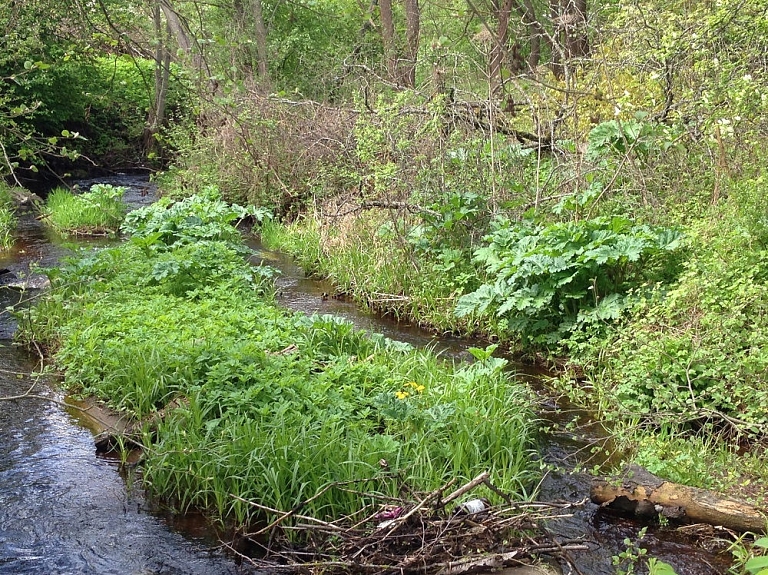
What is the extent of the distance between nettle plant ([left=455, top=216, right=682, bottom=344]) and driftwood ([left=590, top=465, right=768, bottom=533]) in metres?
2.49

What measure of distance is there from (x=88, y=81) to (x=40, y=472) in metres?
15.7

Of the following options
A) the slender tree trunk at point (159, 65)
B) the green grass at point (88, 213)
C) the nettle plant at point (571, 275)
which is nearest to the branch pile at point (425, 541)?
the slender tree trunk at point (159, 65)

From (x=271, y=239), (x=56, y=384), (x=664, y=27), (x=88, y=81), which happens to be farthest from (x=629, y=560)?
(x=88, y=81)

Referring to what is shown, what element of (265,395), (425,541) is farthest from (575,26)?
(425,541)

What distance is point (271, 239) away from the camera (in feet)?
41.9

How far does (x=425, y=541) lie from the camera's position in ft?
12.8

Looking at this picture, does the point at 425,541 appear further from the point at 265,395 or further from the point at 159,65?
the point at 159,65

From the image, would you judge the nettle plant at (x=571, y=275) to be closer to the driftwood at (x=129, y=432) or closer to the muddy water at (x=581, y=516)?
the muddy water at (x=581, y=516)

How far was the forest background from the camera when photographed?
5535 mm

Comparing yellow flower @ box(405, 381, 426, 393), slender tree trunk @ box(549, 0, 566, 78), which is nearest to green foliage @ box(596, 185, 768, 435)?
yellow flower @ box(405, 381, 426, 393)

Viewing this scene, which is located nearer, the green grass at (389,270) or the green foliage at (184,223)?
the green grass at (389,270)

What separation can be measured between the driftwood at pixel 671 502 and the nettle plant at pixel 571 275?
2488 millimetres

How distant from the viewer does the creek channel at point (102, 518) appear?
425cm

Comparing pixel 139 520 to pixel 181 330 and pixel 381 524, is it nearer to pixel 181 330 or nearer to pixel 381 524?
pixel 381 524
